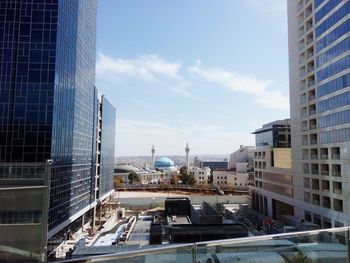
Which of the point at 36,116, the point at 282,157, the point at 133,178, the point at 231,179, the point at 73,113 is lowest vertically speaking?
the point at 133,178

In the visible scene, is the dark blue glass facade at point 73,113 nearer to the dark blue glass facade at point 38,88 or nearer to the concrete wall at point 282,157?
the dark blue glass facade at point 38,88

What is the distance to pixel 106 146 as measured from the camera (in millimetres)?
42406

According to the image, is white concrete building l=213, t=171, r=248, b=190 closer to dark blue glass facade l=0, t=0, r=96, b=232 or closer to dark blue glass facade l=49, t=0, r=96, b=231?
dark blue glass facade l=49, t=0, r=96, b=231

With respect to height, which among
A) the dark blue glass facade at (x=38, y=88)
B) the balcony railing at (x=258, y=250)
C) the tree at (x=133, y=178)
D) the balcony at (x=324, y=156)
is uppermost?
the dark blue glass facade at (x=38, y=88)

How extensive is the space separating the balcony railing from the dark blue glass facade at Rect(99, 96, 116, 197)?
37.1 m

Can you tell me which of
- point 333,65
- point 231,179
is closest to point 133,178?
point 231,179

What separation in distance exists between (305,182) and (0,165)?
2468 centimetres

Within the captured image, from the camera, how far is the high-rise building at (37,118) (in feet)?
57.8

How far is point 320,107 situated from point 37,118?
2223 cm

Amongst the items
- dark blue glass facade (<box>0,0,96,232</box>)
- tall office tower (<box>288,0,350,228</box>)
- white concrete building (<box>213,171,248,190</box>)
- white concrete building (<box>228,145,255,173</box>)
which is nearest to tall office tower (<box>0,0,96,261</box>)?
dark blue glass facade (<box>0,0,96,232</box>)

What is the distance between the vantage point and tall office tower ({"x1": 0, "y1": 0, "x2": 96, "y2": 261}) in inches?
697

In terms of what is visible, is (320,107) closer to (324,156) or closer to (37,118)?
(324,156)

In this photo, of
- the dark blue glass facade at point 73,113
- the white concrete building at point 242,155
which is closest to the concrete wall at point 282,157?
the dark blue glass facade at point 73,113

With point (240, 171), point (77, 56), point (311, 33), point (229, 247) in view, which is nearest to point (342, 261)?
point (229, 247)
